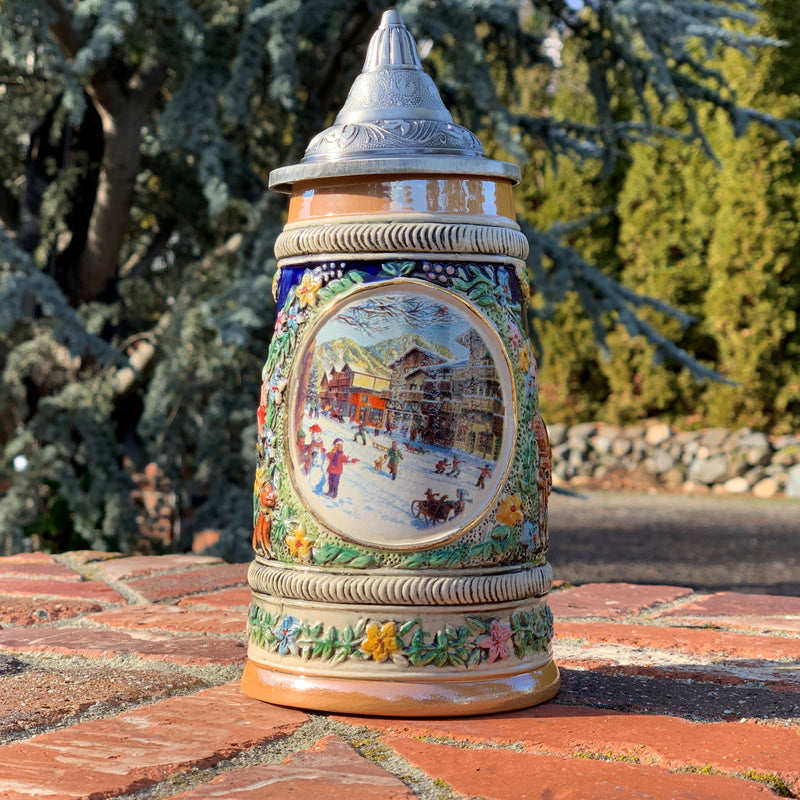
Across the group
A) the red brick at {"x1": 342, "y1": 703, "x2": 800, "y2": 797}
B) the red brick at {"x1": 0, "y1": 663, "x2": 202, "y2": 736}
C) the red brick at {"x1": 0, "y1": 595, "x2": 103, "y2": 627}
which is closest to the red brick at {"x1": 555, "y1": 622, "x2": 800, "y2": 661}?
the red brick at {"x1": 342, "y1": 703, "x2": 800, "y2": 797}

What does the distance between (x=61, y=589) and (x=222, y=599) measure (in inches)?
16.9

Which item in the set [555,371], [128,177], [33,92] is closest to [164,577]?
[128,177]

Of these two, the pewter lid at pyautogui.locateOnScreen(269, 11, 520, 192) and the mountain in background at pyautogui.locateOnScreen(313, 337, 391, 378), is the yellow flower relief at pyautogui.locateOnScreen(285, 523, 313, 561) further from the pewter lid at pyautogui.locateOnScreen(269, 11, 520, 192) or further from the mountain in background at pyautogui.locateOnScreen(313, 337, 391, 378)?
the pewter lid at pyautogui.locateOnScreen(269, 11, 520, 192)

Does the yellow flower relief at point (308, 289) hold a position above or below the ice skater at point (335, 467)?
above

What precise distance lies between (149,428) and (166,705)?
8.85 ft

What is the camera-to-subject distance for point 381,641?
5.01 ft

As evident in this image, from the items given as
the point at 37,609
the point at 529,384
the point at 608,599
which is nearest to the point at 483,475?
the point at 529,384

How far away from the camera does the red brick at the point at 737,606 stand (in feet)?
7.99

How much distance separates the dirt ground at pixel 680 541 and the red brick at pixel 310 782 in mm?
3364

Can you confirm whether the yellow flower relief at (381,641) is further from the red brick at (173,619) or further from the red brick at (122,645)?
the red brick at (173,619)

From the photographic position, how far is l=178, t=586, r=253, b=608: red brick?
2.43 meters

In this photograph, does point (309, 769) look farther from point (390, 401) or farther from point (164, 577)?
point (164, 577)

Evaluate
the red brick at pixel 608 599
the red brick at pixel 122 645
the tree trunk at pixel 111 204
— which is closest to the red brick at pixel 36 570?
the red brick at pixel 122 645

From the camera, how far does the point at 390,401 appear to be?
1.52 m
